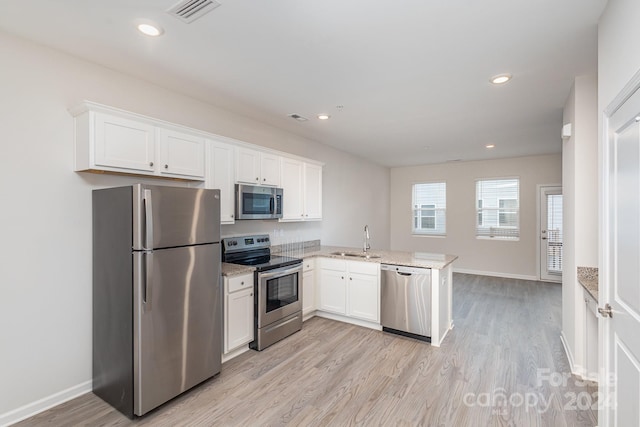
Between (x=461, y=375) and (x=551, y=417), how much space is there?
2.24ft

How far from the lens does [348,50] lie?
2.33m

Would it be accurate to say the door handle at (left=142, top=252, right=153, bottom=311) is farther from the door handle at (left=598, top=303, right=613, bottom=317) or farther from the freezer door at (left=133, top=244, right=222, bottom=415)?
the door handle at (left=598, top=303, right=613, bottom=317)

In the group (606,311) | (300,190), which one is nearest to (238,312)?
(300,190)

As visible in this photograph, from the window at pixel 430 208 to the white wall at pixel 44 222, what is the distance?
673 cm

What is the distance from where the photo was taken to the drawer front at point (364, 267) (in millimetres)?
3729

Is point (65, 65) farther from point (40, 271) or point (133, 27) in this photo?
point (40, 271)

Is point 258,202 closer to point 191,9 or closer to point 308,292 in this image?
point 308,292

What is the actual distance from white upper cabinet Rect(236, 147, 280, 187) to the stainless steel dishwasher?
5.81ft

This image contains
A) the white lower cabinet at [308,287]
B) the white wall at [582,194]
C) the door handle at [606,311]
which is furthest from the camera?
the white lower cabinet at [308,287]

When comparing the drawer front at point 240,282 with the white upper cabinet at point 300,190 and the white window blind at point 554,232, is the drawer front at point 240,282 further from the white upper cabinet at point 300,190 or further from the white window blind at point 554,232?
the white window blind at point 554,232

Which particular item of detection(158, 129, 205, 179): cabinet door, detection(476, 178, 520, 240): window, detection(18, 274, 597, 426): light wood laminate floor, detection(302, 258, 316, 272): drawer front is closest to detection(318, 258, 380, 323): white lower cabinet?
detection(302, 258, 316, 272): drawer front

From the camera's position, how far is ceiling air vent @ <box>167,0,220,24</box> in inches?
71.1

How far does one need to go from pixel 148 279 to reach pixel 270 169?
205cm

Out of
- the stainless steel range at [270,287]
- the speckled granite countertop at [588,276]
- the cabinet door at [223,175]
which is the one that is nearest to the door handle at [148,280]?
the cabinet door at [223,175]
